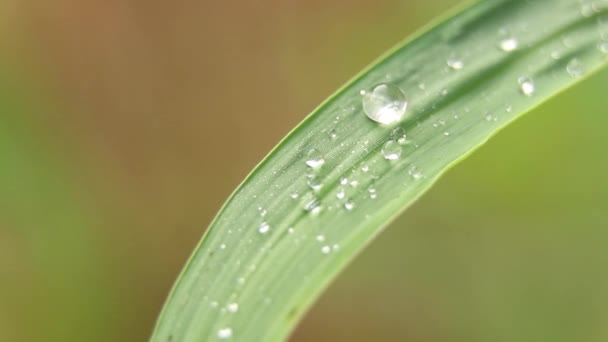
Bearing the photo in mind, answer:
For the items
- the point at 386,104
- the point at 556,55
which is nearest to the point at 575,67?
the point at 556,55

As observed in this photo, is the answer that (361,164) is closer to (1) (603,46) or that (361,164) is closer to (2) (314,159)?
(2) (314,159)

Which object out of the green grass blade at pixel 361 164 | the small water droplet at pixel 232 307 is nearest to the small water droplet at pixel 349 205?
the green grass blade at pixel 361 164

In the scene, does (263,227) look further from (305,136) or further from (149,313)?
(149,313)

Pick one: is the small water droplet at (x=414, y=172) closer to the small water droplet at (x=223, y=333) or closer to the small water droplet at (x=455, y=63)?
the small water droplet at (x=455, y=63)

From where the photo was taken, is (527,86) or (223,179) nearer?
(527,86)

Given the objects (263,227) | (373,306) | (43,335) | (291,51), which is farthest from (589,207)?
(43,335)

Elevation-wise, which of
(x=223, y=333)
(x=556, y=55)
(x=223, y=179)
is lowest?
(x=223, y=333)
